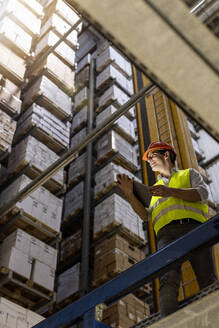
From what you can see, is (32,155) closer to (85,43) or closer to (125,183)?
(125,183)

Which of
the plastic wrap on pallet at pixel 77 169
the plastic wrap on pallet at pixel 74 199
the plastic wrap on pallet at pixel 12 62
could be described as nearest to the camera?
the plastic wrap on pallet at pixel 74 199

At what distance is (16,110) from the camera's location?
306 inches

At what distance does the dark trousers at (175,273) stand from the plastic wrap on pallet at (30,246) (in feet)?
11.7

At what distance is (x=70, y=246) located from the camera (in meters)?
7.45

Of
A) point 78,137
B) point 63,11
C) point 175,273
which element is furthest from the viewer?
point 63,11

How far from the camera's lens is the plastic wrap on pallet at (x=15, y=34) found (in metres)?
8.35

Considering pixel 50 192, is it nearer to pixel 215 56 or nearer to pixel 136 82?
pixel 136 82

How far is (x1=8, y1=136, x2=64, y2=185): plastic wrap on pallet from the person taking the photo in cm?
702

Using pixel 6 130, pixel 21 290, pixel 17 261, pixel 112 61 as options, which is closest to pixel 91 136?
pixel 17 261

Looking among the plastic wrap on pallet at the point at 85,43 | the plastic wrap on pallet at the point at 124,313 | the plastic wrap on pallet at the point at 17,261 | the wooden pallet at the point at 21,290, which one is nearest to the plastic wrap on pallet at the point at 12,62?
the plastic wrap on pallet at the point at 17,261

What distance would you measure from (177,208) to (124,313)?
142 inches

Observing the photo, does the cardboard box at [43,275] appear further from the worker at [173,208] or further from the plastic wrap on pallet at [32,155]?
the worker at [173,208]

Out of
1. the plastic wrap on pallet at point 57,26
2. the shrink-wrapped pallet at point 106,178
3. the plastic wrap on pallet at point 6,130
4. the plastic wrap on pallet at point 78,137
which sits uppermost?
the plastic wrap on pallet at point 57,26

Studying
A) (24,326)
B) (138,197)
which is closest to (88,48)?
(24,326)
